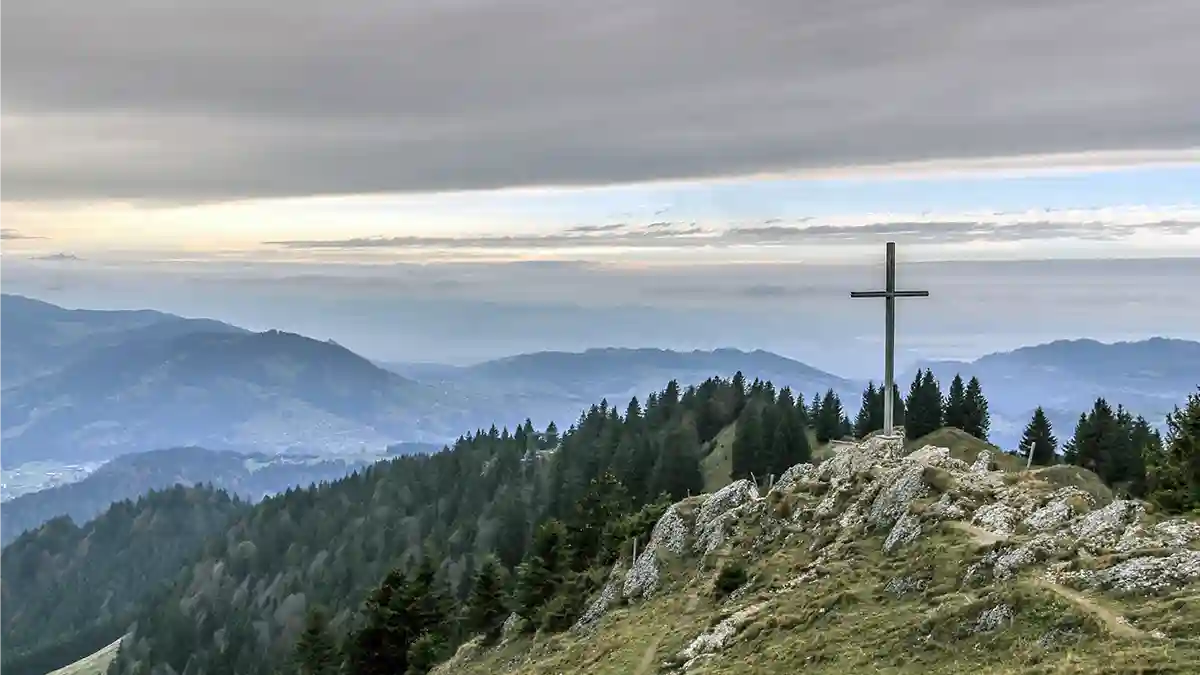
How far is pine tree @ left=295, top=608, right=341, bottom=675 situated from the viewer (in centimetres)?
7950

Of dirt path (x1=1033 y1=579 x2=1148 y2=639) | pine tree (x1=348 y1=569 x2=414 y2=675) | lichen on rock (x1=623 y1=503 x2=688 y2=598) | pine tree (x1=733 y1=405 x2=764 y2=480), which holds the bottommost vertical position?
pine tree (x1=348 y1=569 x2=414 y2=675)

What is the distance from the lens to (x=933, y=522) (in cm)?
4144

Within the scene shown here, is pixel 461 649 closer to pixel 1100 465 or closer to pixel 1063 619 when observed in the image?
pixel 1063 619

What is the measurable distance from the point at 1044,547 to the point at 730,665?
1224cm

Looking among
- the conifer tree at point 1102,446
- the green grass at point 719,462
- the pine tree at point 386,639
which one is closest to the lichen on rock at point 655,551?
the pine tree at point 386,639

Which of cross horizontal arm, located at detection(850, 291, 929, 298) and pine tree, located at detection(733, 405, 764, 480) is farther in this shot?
pine tree, located at detection(733, 405, 764, 480)

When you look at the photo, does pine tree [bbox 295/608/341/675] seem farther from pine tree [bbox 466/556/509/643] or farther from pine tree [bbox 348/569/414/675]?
pine tree [bbox 466/556/509/643]

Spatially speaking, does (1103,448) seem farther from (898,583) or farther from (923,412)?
(898,583)

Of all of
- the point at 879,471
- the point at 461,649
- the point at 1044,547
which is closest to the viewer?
the point at 1044,547

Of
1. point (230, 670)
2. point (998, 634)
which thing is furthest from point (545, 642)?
point (230, 670)

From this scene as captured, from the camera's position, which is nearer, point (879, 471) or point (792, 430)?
point (879, 471)

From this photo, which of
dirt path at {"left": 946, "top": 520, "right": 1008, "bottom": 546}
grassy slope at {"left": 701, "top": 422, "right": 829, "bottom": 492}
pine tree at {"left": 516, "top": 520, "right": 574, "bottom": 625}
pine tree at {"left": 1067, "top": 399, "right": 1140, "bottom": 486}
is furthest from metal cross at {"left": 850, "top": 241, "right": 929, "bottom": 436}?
grassy slope at {"left": 701, "top": 422, "right": 829, "bottom": 492}

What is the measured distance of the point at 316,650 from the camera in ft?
263

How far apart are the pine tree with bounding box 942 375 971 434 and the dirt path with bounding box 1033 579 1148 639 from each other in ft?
246
